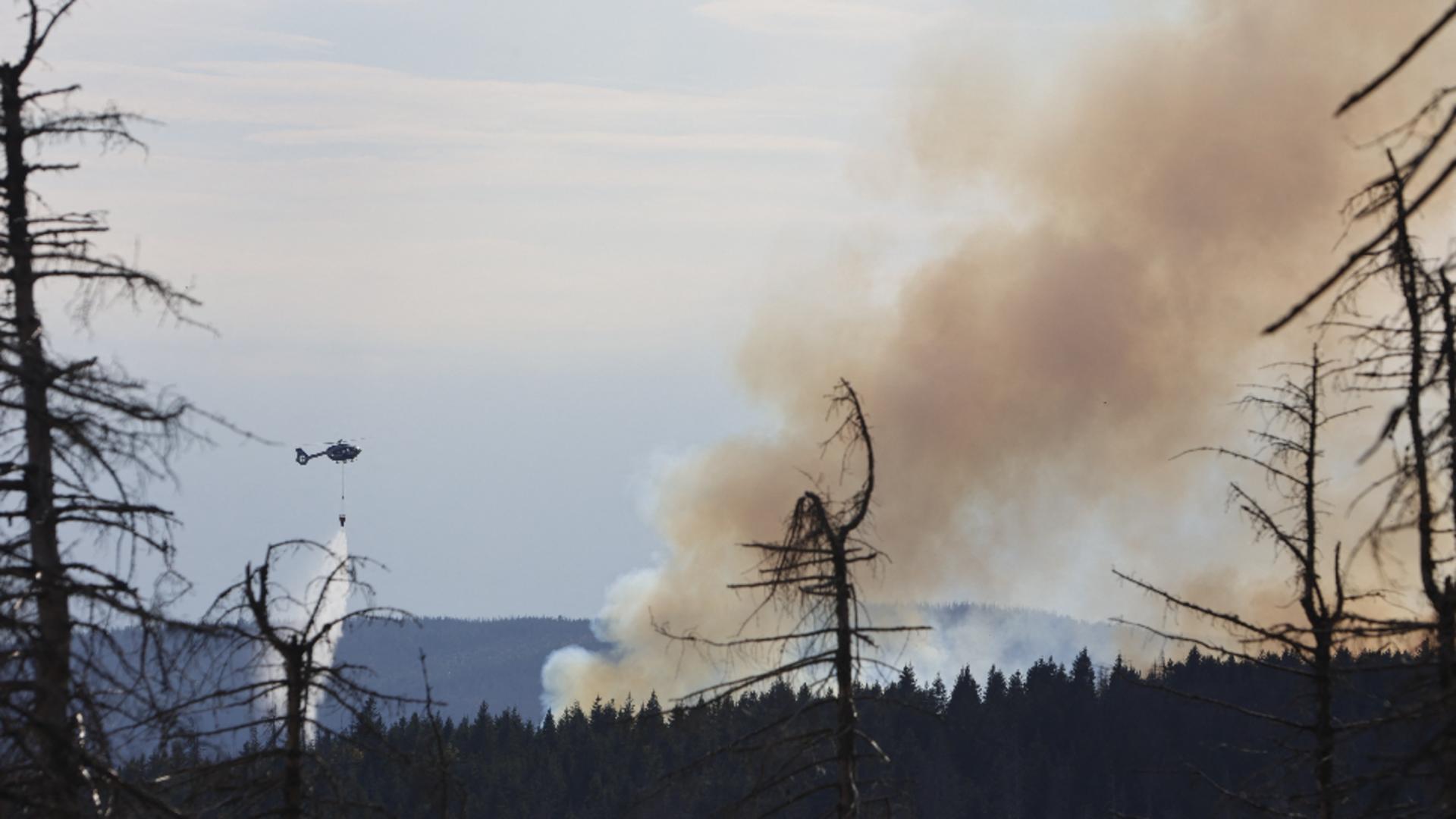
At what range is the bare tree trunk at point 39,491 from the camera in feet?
42.6

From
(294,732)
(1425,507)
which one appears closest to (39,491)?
(294,732)

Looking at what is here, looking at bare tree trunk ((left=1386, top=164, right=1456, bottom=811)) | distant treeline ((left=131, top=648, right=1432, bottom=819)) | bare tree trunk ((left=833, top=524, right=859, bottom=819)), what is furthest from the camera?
distant treeline ((left=131, top=648, right=1432, bottom=819))

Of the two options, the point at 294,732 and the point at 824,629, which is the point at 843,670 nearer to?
the point at 824,629

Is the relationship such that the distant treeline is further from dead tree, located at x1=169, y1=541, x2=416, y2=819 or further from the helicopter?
dead tree, located at x1=169, y1=541, x2=416, y2=819

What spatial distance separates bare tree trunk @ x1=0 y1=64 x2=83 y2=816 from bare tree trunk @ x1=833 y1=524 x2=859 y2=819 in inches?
283

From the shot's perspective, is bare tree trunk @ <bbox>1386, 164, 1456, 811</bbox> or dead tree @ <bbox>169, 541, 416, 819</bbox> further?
dead tree @ <bbox>169, 541, 416, 819</bbox>

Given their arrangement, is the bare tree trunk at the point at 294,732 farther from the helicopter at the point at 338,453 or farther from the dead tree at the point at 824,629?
the helicopter at the point at 338,453

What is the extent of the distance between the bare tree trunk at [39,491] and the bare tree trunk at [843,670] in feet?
23.6

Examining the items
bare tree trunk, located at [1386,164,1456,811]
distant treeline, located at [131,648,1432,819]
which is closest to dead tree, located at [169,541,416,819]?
bare tree trunk, located at [1386,164,1456,811]

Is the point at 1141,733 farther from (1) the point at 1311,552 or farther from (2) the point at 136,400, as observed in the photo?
(2) the point at 136,400

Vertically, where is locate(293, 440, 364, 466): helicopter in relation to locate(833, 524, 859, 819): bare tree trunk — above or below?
above

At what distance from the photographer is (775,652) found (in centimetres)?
1777

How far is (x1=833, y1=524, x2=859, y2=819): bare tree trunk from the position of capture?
16750mm

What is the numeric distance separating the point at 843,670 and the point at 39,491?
7.84 m
